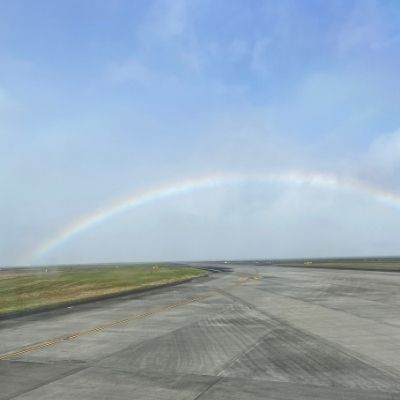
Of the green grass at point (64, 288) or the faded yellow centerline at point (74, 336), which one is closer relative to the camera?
the faded yellow centerline at point (74, 336)

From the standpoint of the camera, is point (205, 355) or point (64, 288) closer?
point (205, 355)

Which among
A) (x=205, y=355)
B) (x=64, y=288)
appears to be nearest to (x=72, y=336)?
(x=205, y=355)

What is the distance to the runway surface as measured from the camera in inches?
383

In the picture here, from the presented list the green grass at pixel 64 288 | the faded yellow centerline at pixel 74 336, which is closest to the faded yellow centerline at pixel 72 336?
the faded yellow centerline at pixel 74 336

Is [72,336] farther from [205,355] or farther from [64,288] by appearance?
[64,288]

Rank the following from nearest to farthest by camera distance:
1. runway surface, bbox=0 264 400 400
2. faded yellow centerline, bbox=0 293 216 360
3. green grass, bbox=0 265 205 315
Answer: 1. runway surface, bbox=0 264 400 400
2. faded yellow centerline, bbox=0 293 216 360
3. green grass, bbox=0 265 205 315

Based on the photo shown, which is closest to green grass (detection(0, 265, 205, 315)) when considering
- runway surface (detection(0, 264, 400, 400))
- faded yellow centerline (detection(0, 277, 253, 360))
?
faded yellow centerline (detection(0, 277, 253, 360))

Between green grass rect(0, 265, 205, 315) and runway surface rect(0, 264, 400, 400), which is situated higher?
green grass rect(0, 265, 205, 315)

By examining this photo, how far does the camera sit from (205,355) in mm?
13266

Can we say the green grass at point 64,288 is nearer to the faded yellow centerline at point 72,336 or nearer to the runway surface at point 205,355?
the faded yellow centerline at point 72,336

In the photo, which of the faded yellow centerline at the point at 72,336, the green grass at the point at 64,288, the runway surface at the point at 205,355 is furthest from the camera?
the green grass at the point at 64,288

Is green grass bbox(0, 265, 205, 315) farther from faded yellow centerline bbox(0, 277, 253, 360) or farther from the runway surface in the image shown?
the runway surface

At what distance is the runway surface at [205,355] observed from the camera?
9.73m

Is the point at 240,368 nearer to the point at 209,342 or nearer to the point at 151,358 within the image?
the point at 151,358
